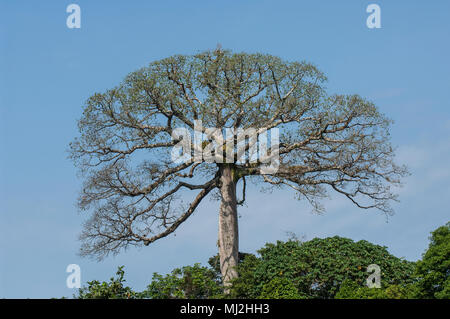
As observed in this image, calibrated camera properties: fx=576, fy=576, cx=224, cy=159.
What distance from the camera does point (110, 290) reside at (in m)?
14.6

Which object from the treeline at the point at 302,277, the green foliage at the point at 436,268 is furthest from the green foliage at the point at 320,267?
the green foliage at the point at 436,268

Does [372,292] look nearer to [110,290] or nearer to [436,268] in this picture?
[436,268]

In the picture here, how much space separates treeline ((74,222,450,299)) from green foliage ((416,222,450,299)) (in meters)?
0.17

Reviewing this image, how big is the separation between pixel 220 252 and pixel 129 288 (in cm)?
389

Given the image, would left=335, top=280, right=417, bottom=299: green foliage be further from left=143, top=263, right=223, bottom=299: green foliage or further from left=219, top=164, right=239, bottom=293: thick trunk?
left=219, top=164, right=239, bottom=293: thick trunk

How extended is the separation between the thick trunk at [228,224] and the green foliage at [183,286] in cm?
228

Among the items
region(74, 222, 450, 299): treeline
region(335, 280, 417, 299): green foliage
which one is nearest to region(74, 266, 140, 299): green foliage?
region(74, 222, 450, 299): treeline

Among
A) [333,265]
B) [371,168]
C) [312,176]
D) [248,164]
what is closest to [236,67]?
[248,164]

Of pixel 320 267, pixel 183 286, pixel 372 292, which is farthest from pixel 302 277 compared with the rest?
pixel 183 286

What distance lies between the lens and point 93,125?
18.8 metres

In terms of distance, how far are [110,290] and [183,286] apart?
6.10 ft
